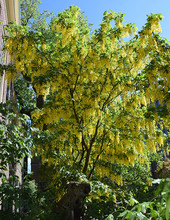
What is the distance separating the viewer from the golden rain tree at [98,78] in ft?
27.2

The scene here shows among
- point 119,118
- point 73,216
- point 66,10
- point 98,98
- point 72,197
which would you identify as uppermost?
point 66,10

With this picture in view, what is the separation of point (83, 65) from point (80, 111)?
185cm

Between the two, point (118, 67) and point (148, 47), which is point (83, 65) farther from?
point (148, 47)

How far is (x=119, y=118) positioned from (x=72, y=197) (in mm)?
4376


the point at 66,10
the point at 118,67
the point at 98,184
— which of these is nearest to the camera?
the point at 98,184

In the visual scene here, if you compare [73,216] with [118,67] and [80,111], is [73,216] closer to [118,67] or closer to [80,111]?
[80,111]

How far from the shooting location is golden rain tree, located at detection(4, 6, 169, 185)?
8.29 meters

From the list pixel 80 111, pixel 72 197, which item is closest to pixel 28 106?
pixel 80 111

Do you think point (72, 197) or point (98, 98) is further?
point (98, 98)

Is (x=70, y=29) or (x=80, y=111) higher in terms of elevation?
(x=70, y=29)

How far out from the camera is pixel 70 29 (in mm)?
8406

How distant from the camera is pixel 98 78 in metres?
9.20

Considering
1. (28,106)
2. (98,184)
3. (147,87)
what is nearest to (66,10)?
(147,87)

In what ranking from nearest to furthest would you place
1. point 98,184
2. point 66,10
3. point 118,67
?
point 98,184, point 66,10, point 118,67
